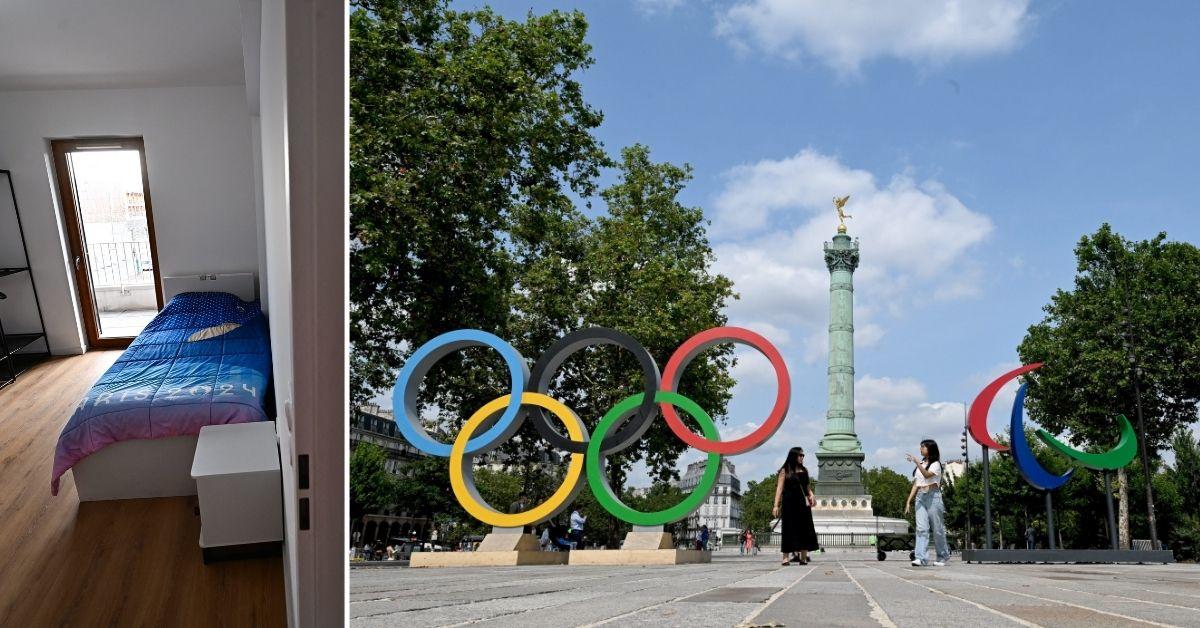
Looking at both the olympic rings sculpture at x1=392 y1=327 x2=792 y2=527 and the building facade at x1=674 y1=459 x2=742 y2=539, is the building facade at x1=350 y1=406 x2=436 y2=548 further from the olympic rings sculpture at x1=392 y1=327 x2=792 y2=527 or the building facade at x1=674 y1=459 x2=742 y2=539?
the building facade at x1=674 y1=459 x2=742 y2=539

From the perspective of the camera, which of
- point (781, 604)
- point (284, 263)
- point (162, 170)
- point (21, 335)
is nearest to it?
point (284, 263)

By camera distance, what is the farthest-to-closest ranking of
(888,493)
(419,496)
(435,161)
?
(888,493) < (419,496) < (435,161)

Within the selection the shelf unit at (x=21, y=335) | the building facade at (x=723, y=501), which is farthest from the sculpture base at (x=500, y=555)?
the building facade at (x=723, y=501)

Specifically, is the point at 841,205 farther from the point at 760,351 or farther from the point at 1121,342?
the point at 760,351

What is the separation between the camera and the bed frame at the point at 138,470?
5.50 metres

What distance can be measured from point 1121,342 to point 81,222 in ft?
72.3

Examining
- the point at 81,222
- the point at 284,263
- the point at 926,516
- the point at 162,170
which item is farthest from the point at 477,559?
the point at 284,263

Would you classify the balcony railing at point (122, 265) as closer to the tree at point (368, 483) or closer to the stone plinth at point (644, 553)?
the stone plinth at point (644, 553)

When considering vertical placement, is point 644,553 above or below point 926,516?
below

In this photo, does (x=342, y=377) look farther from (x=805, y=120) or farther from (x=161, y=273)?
(x=805, y=120)

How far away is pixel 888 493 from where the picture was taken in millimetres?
59688

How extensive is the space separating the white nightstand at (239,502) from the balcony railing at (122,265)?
308 inches

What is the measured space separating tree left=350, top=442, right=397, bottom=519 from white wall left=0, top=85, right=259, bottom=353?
883 inches

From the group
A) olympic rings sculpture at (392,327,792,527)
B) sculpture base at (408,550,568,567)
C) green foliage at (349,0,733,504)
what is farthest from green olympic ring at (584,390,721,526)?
green foliage at (349,0,733,504)
